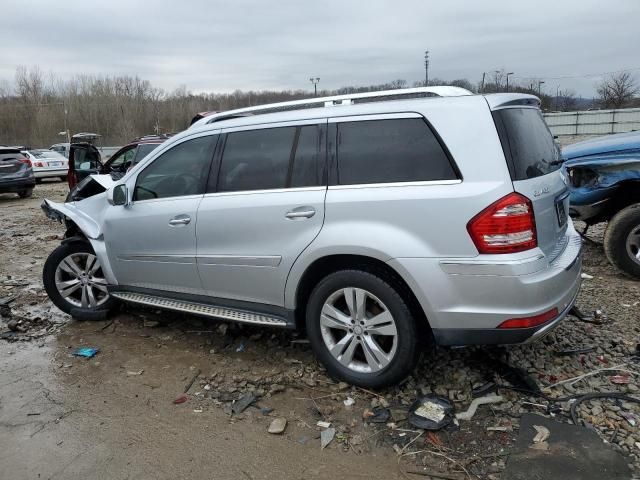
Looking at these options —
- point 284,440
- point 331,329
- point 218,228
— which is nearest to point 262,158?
point 218,228

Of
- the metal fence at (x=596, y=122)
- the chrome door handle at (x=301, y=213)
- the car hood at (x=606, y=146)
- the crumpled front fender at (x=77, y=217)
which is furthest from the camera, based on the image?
the metal fence at (x=596, y=122)

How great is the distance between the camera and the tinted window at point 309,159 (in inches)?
129

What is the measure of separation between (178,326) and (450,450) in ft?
9.40

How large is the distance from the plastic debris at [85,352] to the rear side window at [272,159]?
1.83m

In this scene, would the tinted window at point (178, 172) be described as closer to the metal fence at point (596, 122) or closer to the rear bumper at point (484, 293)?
the rear bumper at point (484, 293)

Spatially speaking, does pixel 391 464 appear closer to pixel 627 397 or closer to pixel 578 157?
pixel 627 397

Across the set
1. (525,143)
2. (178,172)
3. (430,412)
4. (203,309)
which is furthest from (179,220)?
(525,143)

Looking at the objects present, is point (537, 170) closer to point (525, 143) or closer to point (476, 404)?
point (525, 143)

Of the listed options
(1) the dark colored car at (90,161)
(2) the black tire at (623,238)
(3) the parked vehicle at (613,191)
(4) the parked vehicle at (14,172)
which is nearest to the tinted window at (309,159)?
(3) the parked vehicle at (613,191)

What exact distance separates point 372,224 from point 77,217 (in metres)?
3.27

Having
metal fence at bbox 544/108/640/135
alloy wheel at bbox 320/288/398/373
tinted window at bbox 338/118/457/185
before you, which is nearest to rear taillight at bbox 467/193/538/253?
tinted window at bbox 338/118/457/185

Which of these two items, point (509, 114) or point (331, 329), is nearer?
point (509, 114)

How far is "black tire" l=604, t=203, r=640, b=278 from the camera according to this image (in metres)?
5.12

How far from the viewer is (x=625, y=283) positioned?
5.15 metres
